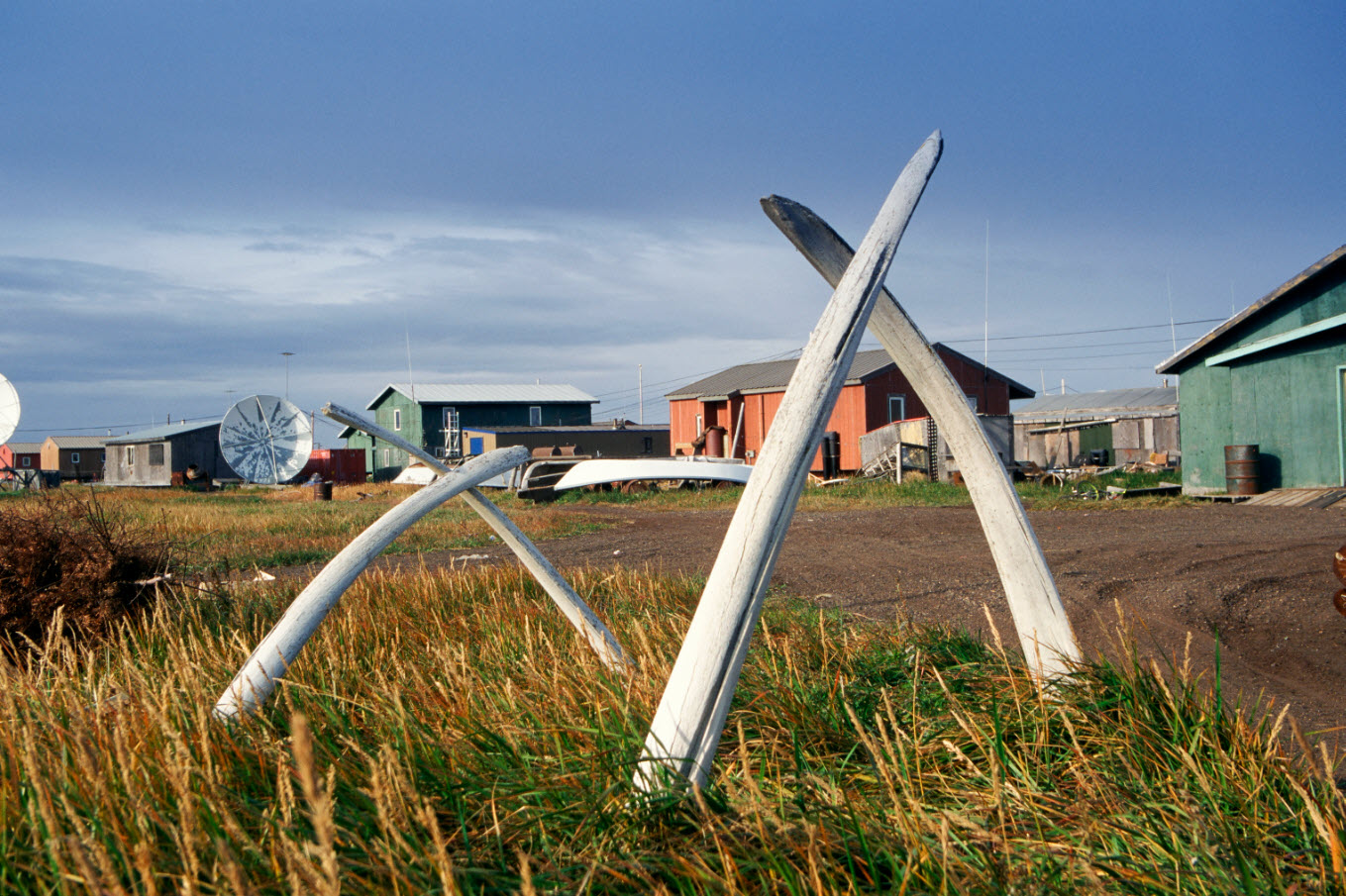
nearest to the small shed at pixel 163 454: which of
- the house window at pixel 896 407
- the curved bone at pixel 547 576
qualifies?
the house window at pixel 896 407

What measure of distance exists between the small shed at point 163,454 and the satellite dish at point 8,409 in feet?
39.4

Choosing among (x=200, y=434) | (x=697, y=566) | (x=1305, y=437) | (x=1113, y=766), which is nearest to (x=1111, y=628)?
(x=1113, y=766)

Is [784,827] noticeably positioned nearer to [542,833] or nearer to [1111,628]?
[542,833]

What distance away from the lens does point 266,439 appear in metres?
36.7

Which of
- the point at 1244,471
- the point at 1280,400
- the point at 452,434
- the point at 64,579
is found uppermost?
the point at 452,434

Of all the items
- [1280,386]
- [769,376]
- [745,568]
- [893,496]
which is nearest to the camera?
[745,568]

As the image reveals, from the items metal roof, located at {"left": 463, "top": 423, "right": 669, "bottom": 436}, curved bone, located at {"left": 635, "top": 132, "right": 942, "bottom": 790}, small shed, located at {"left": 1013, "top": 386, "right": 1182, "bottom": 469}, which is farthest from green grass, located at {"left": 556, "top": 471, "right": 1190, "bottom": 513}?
metal roof, located at {"left": 463, "top": 423, "right": 669, "bottom": 436}

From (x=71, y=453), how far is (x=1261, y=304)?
86123 mm

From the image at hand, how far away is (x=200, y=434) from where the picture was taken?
163ft

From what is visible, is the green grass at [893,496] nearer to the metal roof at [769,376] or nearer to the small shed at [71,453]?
the metal roof at [769,376]

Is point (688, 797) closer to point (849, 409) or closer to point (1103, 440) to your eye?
point (849, 409)

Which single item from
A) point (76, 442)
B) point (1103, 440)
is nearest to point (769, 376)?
point (1103, 440)

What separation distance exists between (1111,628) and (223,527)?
558 inches

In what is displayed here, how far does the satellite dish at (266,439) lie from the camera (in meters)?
35.7
